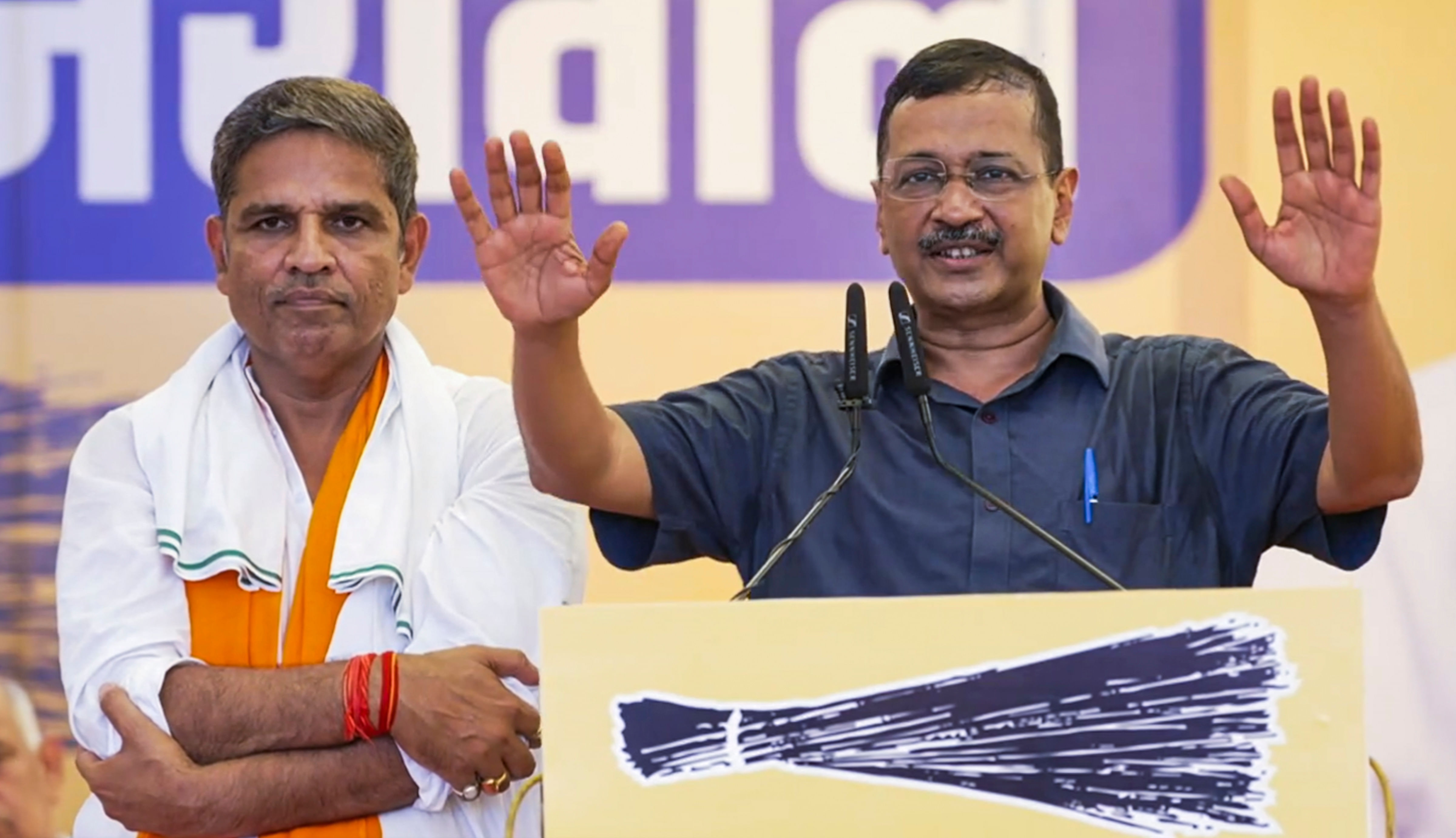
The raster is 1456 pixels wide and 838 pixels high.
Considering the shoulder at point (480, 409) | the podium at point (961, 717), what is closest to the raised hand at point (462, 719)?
the shoulder at point (480, 409)

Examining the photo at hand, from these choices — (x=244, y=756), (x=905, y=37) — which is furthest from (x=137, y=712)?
(x=905, y=37)

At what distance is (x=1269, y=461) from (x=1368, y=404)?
230 mm

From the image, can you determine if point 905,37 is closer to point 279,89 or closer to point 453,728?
point 279,89

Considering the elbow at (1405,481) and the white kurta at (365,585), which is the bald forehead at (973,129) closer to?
the elbow at (1405,481)

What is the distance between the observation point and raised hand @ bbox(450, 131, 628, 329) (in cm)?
207

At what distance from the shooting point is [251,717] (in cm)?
238

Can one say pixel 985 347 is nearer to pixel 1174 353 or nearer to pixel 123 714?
pixel 1174 353

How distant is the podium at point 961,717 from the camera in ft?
5.11

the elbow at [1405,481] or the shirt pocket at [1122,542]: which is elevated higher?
the elbow at [1405,481]

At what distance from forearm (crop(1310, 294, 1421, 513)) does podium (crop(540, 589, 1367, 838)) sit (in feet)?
1.76

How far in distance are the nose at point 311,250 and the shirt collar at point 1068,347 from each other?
2.76ft

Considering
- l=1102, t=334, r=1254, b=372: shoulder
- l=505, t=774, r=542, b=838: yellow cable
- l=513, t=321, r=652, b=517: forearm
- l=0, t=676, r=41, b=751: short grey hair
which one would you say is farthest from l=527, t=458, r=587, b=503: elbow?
l=0, t=676, r=41, b=751: short grey hair

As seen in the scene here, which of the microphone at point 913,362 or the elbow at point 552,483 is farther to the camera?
the elbow at point 552,483

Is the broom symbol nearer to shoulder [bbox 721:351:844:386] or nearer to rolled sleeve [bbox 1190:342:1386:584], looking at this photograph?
rolled sleeve [bbox 1190:342:1386:584]
